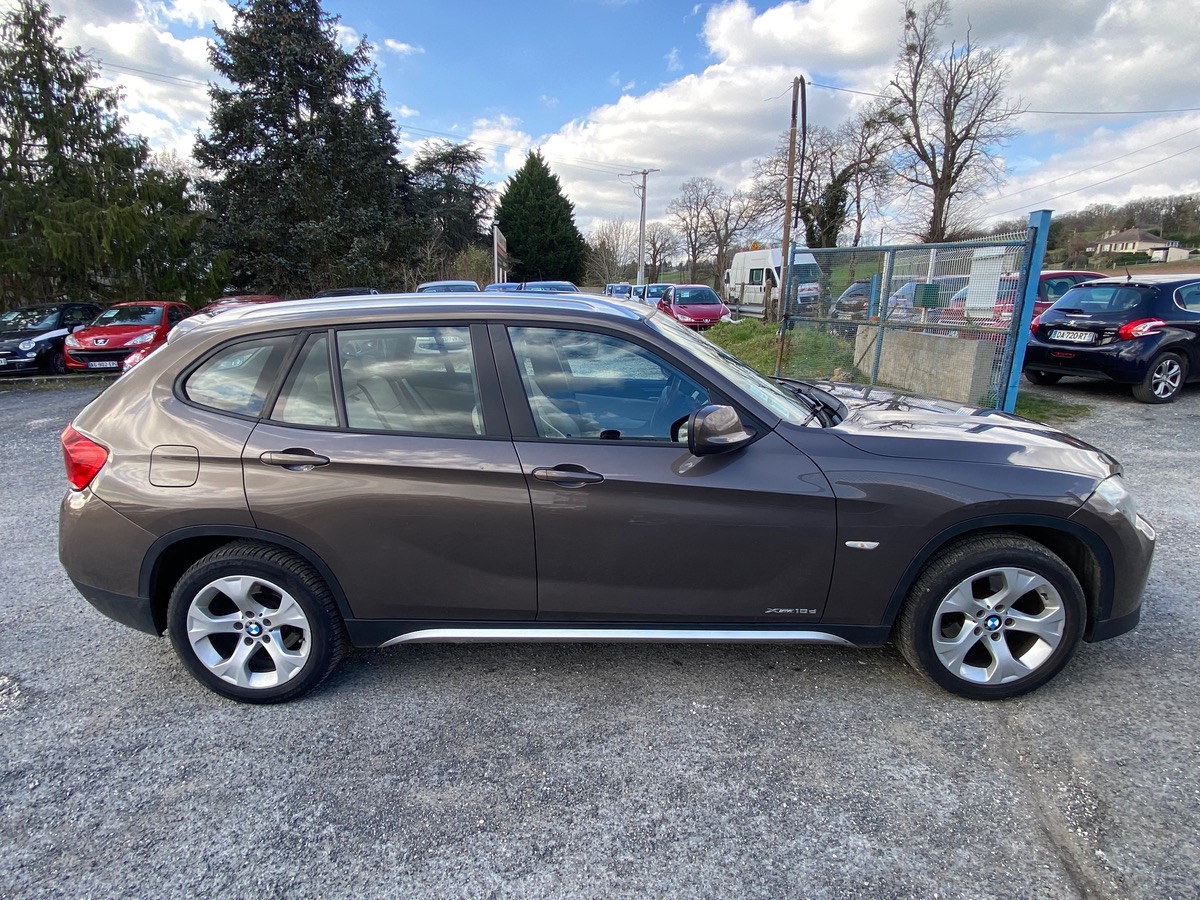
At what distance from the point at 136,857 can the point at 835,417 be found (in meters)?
3.05

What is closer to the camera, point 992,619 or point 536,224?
point 992,619

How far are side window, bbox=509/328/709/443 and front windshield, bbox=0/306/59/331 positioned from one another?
1582 cm

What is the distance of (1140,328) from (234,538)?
32.9 feet

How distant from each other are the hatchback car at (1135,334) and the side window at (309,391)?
31.0 ft

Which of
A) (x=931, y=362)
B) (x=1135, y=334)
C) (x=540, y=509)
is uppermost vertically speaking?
(x=1135, y=334)

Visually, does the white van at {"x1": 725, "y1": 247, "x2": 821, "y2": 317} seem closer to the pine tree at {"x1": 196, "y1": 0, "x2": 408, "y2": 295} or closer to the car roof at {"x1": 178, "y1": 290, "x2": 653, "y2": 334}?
the pine tree at {"x1": 196, "y1": 0, "x2": 408, "y2": 295}

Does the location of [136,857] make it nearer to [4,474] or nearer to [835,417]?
[835,417]

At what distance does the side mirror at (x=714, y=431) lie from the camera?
2.44 m

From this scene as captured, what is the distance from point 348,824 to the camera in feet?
7.20

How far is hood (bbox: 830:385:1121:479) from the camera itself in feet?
8.63

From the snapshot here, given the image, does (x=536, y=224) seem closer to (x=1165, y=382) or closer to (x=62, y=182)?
(x=62, y=182)

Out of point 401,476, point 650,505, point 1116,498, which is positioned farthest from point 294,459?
point 1116,498

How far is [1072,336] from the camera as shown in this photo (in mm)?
8633

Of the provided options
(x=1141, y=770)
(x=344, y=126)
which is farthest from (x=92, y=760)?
(x=344, y=126)
